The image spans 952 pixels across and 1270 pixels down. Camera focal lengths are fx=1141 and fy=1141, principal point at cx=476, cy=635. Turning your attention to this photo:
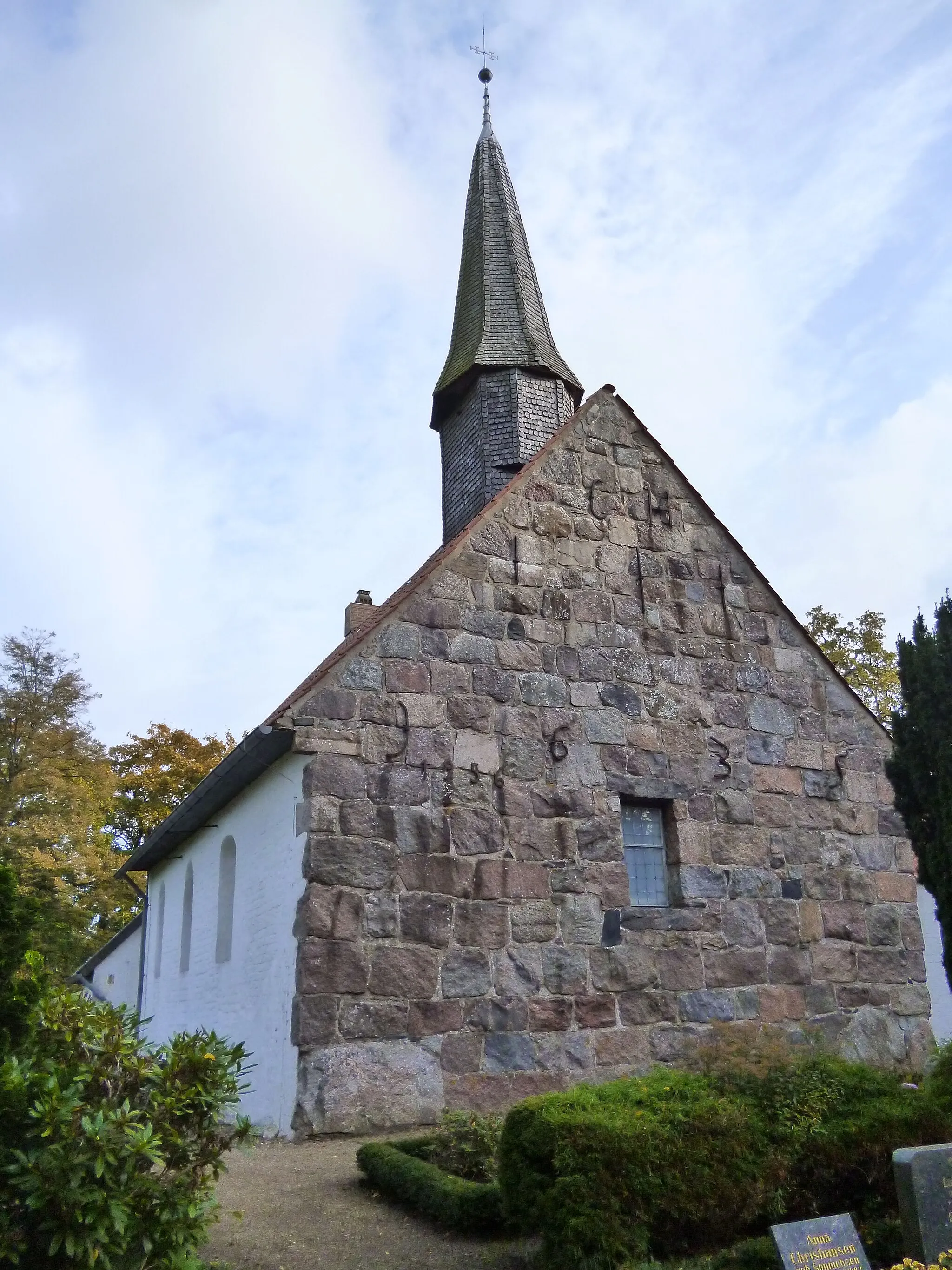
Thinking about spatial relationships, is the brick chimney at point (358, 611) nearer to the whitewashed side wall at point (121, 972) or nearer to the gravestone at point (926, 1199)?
the whitewashed side wall at point (121, 972)

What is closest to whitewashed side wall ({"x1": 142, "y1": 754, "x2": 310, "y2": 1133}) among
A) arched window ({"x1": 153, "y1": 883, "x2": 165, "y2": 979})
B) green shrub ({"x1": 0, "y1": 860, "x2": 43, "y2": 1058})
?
arched window ({"x1": 153, "y1": 883, "x2": 165, "y2": 979})

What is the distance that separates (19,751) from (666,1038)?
59.5ft

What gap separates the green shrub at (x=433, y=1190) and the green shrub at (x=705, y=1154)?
0.48m

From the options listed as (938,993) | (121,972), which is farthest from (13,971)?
(121,972)

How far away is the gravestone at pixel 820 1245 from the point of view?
5031 millimetres

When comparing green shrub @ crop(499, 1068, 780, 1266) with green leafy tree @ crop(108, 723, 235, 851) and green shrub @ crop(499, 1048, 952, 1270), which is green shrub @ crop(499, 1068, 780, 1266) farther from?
green leafy tree @ crop(108, 723, 235, 851)

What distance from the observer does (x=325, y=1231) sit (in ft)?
20.4

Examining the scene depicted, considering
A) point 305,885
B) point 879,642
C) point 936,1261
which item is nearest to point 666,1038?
point 305,885

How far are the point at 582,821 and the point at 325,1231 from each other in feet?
14.8

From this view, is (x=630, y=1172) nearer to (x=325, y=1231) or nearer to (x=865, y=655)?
(x=325, y=1231)

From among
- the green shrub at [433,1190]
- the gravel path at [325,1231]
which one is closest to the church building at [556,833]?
the gravel path at [325,1231]

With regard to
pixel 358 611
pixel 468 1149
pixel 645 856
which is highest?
pixel 358 611

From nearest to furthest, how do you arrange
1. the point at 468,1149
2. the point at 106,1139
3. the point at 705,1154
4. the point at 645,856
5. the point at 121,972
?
the point at 106,1139 < the point at 705,1154 < the point at 468,1149 < the point at 645,856 < the point at 121,972

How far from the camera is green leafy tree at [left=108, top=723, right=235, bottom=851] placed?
102 ft
